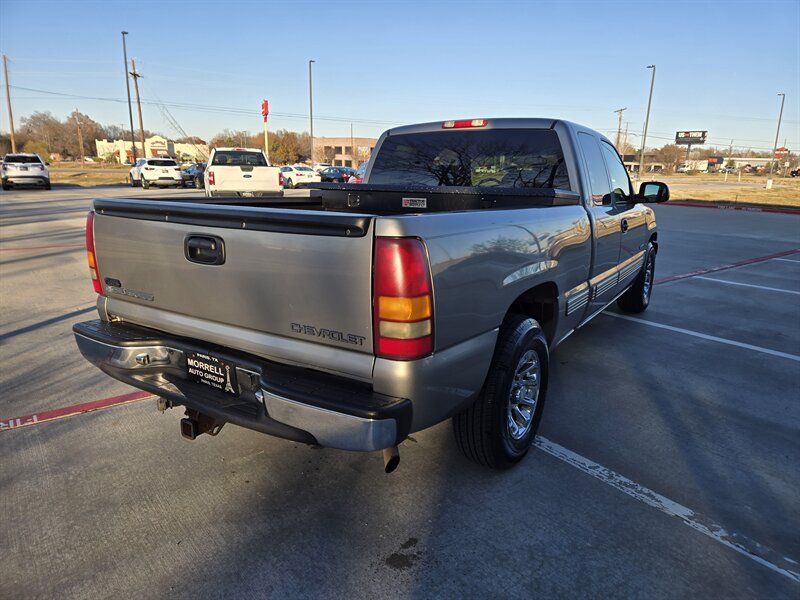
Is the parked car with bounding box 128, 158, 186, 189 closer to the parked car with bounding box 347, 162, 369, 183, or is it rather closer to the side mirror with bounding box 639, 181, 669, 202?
the parked car with bounding box 347, 162, 369, 183

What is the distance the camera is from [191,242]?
2631 mm

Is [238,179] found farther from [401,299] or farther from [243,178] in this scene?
[401,299]

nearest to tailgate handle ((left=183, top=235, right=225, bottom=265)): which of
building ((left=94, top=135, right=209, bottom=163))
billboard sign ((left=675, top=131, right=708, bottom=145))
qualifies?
building ((left=94, top=135, right=209, bottom=163))

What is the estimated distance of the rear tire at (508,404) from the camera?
9.25ft

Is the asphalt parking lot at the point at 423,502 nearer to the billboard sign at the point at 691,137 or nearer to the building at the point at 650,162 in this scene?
the billboard sign at the point at 691,137

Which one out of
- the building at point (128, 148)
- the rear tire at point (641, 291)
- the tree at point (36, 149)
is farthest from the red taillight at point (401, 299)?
the tree at point (36, 149)

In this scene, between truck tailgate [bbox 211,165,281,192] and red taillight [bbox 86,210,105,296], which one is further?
truck tailgate [bbox 211,165,281,192]

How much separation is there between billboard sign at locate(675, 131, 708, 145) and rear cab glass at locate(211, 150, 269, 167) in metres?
98.8

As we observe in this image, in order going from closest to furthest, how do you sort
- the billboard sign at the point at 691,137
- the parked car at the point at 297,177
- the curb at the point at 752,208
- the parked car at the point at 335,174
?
the curb at the point at 752,208 < the parked car at the point at 297,177 < the parked car at the point at 335,174 < the billboard sign at the point at 691,137

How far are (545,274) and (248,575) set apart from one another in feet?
7.23

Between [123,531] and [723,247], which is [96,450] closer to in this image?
[123,531]

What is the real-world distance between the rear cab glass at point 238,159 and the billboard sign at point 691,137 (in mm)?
98754

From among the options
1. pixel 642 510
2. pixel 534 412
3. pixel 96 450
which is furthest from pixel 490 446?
pixel 96 450

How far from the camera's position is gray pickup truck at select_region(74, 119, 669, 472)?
2168 millimetres
